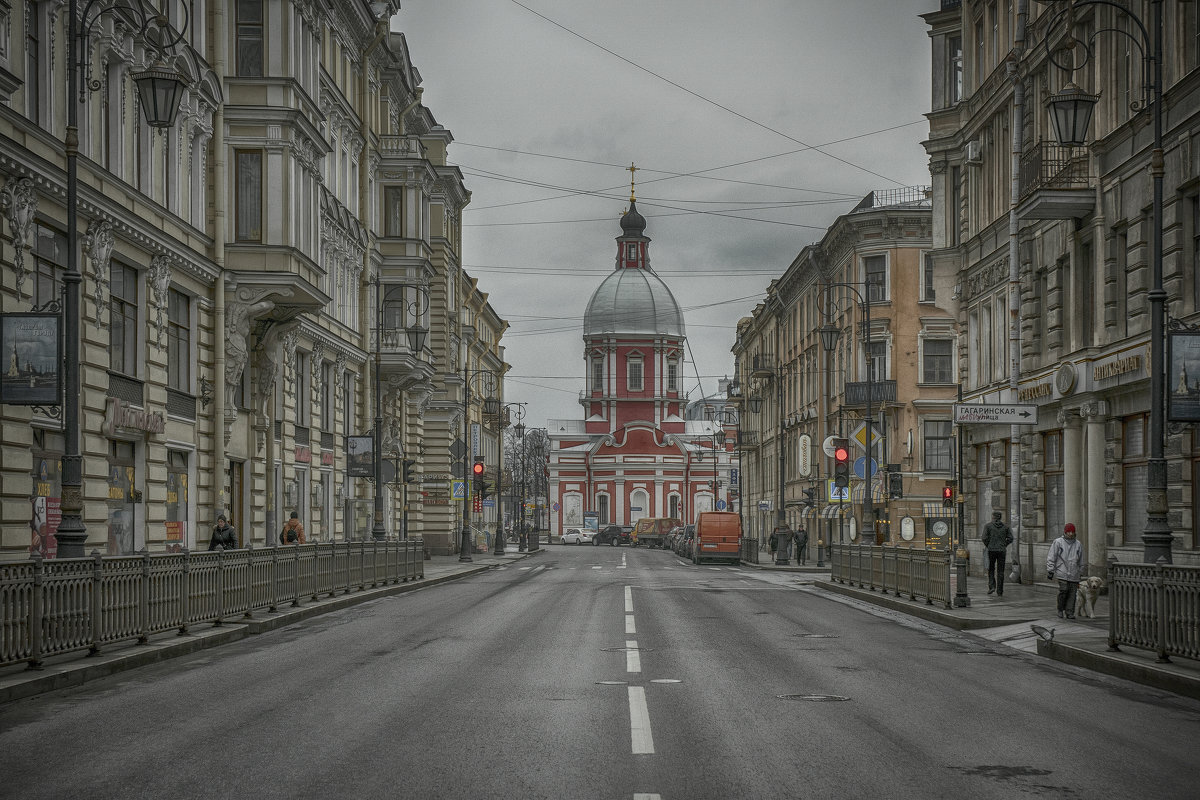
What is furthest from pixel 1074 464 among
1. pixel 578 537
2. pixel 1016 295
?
pixel 578 537

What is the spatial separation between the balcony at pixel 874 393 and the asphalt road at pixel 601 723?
37321 mm

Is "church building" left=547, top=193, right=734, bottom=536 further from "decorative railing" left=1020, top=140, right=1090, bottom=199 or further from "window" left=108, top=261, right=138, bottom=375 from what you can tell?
"window" left=108, top=261, right=138, bottom=375

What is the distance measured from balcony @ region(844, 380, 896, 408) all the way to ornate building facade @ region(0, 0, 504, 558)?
17945mm

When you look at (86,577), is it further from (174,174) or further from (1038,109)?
(1038,109)

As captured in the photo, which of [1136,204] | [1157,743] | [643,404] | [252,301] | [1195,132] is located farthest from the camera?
[643,404]

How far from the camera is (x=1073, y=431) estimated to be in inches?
1117

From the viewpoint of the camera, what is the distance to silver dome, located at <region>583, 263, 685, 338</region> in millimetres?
136125

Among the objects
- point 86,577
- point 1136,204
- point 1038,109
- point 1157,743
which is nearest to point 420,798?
point 1157,743

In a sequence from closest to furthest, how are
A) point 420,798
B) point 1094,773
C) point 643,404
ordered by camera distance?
point 420,798, point 1094,773, point 643,404

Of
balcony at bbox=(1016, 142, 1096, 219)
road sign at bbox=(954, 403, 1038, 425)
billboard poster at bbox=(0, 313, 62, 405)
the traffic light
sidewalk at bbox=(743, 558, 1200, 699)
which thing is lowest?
sidewalk at bbox=(743, 558, 1200, 699)

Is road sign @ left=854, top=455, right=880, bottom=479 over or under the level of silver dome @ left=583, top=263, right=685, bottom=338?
under

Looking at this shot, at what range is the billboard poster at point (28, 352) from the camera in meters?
15.4

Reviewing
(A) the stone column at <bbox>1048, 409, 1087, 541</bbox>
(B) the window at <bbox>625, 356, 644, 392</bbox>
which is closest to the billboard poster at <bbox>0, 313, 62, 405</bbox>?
(A) the stone column at <bbox>1048, 409, 1087, 541</bbox>

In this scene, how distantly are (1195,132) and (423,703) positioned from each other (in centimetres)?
1706
